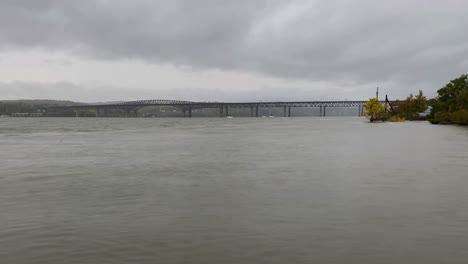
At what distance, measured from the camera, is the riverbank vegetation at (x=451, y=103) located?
311ft

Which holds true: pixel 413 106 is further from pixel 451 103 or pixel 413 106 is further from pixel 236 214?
pixel 236 214

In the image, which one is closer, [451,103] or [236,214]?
[236,214]

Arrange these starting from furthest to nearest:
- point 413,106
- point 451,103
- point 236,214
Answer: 1. point 413,106
2. point 451,103
3. point 236,214

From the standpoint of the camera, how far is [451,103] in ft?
347

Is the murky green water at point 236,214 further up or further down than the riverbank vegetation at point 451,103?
further down

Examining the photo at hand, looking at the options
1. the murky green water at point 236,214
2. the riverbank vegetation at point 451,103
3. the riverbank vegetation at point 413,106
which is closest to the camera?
the murky green water at point 236,214

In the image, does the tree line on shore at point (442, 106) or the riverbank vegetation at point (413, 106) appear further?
the riverbank vegetation at point (413, 106)

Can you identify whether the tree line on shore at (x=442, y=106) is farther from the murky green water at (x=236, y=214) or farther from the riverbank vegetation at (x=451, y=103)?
the murky green water at (x=236, y=214)

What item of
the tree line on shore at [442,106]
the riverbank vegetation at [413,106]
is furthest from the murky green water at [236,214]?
the riverbank vegetation at [413,106]

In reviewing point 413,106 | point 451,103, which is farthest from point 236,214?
point 413,106

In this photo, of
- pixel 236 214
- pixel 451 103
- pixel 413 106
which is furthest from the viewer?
pixel 413 106

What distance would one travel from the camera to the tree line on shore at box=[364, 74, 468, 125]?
9538cm

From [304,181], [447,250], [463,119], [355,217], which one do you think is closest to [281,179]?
[304,181]

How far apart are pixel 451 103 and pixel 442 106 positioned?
3.65 meters
